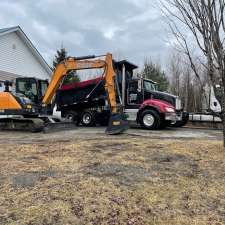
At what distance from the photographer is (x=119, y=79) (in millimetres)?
16719

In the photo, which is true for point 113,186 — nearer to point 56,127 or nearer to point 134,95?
point 56,127

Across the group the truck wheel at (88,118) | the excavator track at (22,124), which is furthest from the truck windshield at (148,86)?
the excavator track at (22,124)

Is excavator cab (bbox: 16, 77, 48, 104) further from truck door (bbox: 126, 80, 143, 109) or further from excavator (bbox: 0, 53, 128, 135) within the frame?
truck door (bbox: 126, 80, 143, 109)

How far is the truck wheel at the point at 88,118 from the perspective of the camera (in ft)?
55.5

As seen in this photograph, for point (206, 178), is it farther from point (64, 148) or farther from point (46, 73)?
point (46, 73)

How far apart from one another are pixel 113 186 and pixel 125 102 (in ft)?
37.4

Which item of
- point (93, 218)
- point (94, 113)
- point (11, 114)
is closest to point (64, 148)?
point (93, 218)

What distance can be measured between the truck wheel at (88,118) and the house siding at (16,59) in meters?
6.87

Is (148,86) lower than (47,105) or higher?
higher

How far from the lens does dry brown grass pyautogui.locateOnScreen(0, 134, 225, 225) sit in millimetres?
4375

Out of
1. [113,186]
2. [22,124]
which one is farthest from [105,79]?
[113,186]

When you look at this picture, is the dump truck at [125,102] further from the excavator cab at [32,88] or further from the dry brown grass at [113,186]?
the dry brown grass at [113,186]

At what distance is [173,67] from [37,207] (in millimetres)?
41179

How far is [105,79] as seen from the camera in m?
14.6
